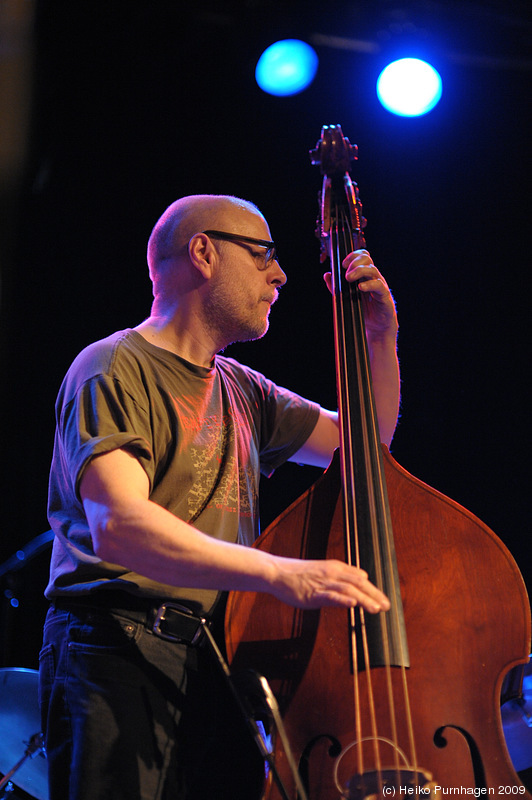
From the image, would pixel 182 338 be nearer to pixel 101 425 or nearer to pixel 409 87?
pixel 101 425

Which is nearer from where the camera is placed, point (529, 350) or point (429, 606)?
point (429, 606)

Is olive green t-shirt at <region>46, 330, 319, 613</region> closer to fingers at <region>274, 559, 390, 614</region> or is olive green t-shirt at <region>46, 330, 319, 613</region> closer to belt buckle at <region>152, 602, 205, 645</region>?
belt buckle at <region>152, 602, 205, 645</region>

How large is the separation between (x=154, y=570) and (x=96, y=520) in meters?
0.18

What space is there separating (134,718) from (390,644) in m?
0.64

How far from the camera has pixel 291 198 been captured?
3883 millimetres

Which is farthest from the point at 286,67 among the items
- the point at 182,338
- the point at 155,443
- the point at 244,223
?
the point at 155,443

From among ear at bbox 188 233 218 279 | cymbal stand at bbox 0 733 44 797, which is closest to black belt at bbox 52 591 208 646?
ear at bbox 188 233 218 279

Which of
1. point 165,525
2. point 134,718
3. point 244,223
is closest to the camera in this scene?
point 165,525

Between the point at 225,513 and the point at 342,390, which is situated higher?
the point at 342,390

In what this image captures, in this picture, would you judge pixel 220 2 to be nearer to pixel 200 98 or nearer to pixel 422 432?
pixel 200 98

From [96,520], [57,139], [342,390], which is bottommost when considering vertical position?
[96,520]

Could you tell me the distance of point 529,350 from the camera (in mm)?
3393

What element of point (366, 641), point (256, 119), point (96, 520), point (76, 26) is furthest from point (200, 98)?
point (366, 641)

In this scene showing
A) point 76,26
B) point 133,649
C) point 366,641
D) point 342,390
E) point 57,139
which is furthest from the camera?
point 57,139
